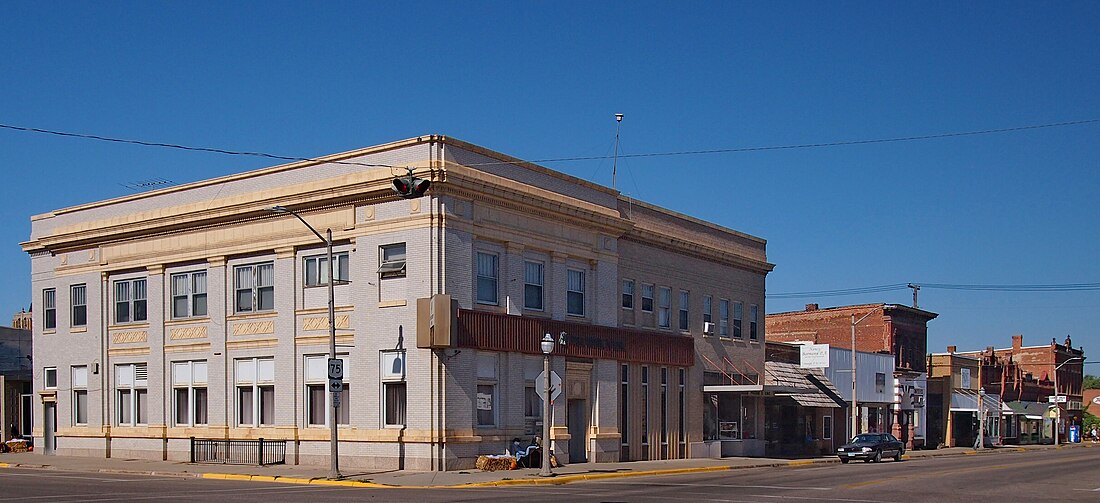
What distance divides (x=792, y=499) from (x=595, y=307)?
16404 mm

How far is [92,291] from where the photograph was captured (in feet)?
141

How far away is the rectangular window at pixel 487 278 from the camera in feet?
115

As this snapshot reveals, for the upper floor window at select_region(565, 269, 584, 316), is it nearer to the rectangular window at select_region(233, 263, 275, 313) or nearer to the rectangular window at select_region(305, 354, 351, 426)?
→ the rectangular window at select_region(305, 354, 351, 426)

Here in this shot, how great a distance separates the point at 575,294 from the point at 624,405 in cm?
516

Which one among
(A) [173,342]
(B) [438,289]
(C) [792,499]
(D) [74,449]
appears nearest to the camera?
(C) [792,499]

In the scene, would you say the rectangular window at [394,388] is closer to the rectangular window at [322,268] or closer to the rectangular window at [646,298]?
the rectangular window at [322,268]

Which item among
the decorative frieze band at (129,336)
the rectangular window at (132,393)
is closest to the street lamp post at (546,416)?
the rectangular window at (132,393)

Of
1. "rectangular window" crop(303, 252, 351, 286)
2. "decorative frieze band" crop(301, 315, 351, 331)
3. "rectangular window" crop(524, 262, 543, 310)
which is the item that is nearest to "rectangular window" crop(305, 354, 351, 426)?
"decorative frieze band" crop(301, 315, 351, 331)

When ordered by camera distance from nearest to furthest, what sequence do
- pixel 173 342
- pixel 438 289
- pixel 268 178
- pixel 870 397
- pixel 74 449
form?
pixel 438 289
pixel 268 178
pixel 173 342
pixel 74 449
pixel 870 397

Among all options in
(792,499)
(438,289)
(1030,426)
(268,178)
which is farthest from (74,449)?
(1030,426)

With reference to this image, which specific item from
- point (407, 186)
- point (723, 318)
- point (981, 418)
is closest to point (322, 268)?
point (407, 186)

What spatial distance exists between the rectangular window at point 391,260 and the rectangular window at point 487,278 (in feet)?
8.28

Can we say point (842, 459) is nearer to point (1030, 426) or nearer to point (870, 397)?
point (870, 397)

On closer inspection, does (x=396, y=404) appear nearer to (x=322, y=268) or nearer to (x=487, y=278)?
(x=487, y=278)
